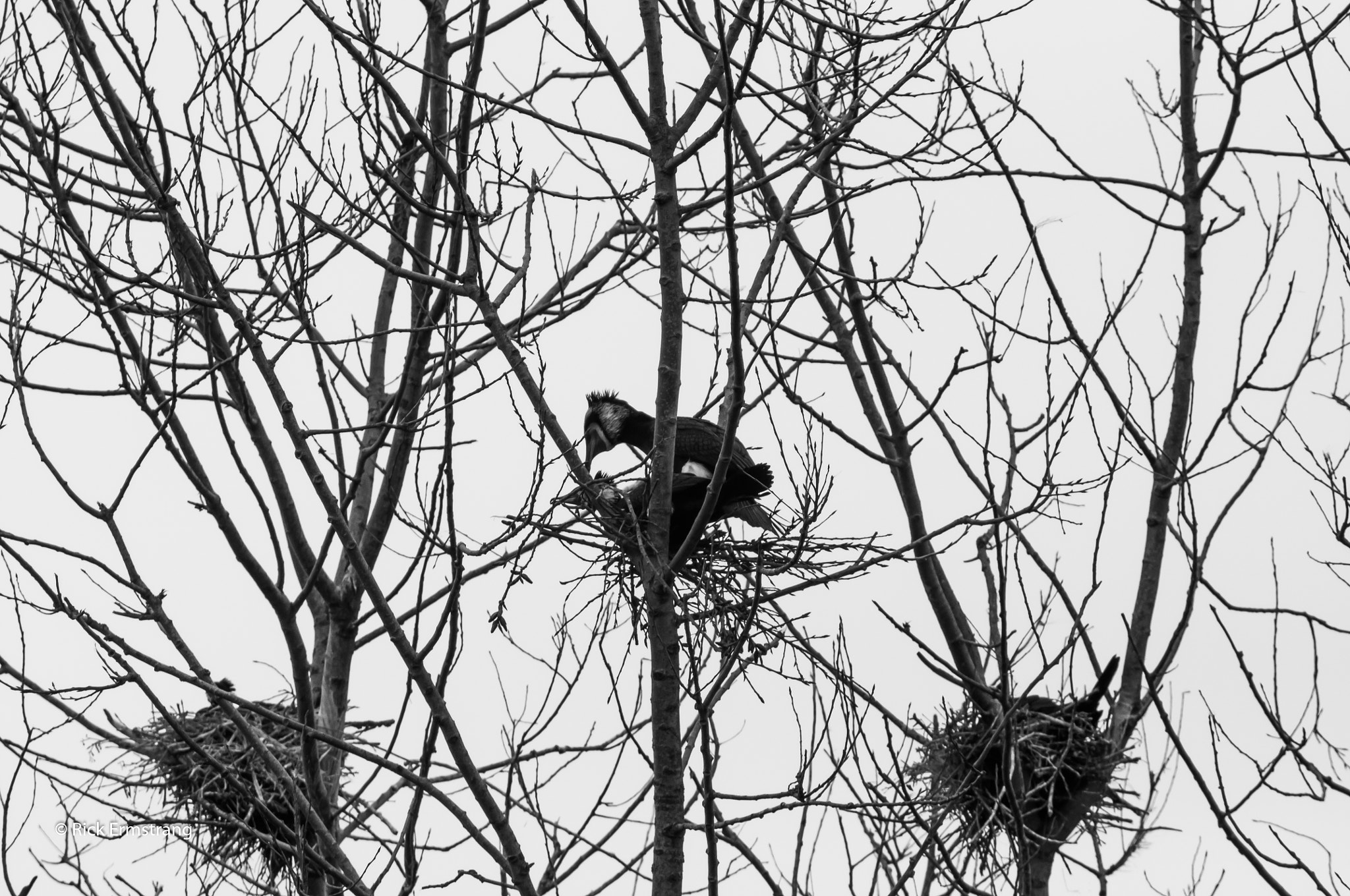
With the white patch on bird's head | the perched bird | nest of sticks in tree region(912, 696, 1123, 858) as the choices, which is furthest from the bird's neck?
nest of sticks in tree region(912, 696, 1123, 858)

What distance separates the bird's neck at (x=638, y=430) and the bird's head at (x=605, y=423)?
0.03 meters

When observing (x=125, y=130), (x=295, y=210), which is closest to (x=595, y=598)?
(x=295, y=210)

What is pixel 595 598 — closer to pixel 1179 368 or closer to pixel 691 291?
pixel 691 291

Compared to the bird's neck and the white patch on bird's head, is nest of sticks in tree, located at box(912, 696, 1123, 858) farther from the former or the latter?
the bird's neck

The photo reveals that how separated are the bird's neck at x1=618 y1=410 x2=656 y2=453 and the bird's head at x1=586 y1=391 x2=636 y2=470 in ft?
0.09

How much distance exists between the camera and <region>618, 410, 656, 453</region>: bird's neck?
7469 millimetres

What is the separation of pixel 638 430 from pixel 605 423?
19 cm

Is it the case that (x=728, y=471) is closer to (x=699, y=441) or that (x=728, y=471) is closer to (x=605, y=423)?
(x=699, y=441)

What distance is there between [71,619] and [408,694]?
1144 millimetres

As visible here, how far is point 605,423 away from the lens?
7.46 meters

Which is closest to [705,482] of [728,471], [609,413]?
[728,471]

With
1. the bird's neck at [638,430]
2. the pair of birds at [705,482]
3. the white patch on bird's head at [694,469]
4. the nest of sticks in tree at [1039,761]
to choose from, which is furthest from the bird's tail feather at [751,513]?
the bird's neck at [638,430]

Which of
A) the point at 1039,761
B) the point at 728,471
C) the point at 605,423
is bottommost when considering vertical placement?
the point at 1039,761

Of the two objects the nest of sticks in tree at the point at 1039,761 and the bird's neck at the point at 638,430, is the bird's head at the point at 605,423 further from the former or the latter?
the nest of sticks in tree at the point at 1039,761
